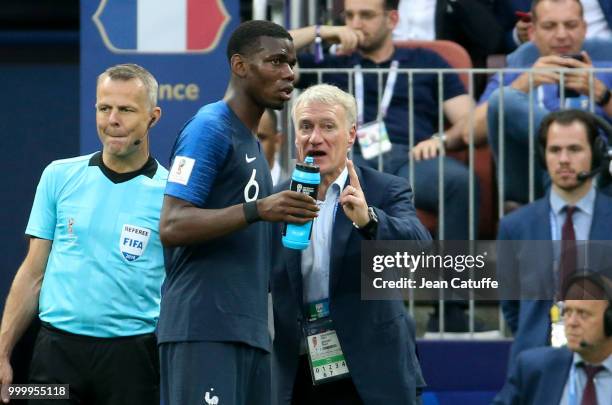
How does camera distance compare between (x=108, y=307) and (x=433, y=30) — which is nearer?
(x=108, y=307)

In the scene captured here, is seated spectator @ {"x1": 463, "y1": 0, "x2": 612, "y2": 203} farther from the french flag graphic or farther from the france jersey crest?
the france jersey crest

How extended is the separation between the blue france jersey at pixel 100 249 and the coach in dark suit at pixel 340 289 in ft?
1.78

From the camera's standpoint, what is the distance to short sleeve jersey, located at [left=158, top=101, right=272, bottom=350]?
4895mm

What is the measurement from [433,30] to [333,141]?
3809mm

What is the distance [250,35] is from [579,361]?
6.61 ft

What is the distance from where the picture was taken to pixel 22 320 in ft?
18.8

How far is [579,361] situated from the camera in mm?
6020

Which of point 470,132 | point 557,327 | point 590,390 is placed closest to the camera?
point 590,390

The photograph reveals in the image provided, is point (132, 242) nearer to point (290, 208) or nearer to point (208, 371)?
point (208, 371)

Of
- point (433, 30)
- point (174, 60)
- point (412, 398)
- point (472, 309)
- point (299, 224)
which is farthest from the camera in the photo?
point (433, 30)

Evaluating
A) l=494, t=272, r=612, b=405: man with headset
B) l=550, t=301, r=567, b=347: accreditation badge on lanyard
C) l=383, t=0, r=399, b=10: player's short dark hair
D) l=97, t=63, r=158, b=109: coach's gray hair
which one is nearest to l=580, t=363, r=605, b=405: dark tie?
l=494, t=272, r=612, b=405: man with headset

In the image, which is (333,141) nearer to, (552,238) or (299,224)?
(299,224)

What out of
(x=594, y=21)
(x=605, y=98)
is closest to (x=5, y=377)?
(x=605, y=98)

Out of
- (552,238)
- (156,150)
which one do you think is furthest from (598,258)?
(156,150)
